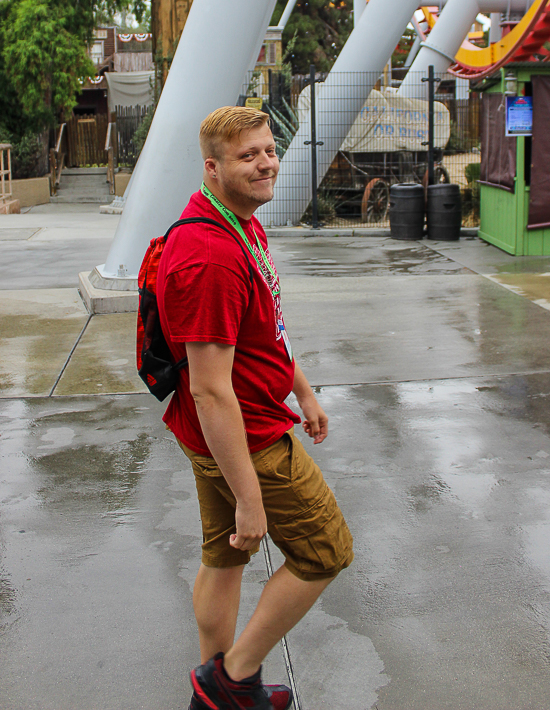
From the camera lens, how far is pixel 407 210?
12.5 meters

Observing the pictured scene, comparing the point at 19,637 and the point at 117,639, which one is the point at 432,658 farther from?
the point at 19,637

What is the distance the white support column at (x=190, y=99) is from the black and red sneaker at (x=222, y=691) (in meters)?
6.31

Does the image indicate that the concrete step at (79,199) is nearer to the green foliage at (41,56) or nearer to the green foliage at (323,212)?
the green foliage at (41,56)

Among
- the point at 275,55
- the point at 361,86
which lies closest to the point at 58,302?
the point at 361,86

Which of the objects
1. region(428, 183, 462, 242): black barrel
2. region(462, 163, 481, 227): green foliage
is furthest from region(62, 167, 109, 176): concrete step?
region(428, 183, 462, 242): black barrel

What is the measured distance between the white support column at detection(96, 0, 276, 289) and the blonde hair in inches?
233

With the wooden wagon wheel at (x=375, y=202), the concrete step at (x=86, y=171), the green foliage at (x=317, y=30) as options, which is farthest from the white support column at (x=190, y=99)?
the green foliage at (x=317, y=30)

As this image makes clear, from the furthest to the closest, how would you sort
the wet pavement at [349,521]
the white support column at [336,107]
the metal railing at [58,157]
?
the metal railing at [58,157]
the white support column at [336,107]
the wet pavement at [349,521]

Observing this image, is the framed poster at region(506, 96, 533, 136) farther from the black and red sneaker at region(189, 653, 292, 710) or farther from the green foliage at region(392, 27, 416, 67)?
the green foliage at region(392, 27, 416, 67)

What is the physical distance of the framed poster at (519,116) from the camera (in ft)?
33.2

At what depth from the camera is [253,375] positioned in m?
2.17

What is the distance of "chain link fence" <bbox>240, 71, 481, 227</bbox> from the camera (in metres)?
14.4

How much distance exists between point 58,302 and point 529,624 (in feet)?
22.3

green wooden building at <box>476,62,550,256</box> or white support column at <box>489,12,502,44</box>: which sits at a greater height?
white support column at <box>489,12,502,44</box>
